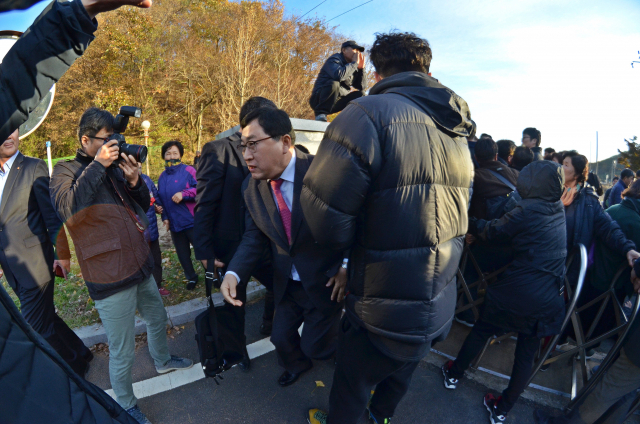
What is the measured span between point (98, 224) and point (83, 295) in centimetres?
283

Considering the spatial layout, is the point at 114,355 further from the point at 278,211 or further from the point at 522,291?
the point at 522,291

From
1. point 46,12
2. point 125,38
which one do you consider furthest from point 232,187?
point 125,38

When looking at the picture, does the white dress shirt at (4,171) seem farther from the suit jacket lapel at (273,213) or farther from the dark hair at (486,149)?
the dark hair at (486,149)

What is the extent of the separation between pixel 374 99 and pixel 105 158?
68.1 inches

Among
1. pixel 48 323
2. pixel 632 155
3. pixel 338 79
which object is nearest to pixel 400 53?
pixel 338 79

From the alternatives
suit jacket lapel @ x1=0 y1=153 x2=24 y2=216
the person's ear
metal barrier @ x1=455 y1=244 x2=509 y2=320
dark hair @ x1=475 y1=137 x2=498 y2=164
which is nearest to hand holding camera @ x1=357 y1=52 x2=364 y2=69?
dark hair @ x1=475 y1=137 x2=498 y2=164

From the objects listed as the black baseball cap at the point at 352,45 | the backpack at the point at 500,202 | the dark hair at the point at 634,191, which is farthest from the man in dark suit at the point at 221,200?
the dark hair at the point at 634,191

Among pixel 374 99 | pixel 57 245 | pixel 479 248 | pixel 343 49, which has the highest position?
pixel 343 49

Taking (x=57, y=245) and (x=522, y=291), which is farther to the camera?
(x=57, y=245)

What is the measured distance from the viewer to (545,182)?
7.89 ft

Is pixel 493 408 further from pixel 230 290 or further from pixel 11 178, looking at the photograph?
pixel 11 178

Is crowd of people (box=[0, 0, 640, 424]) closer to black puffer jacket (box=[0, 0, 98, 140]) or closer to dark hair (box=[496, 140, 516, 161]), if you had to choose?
black puffer jacket (box=[0, 0, 98, 140])

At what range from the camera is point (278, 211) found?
250 centimetres

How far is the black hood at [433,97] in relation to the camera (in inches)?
62.6
